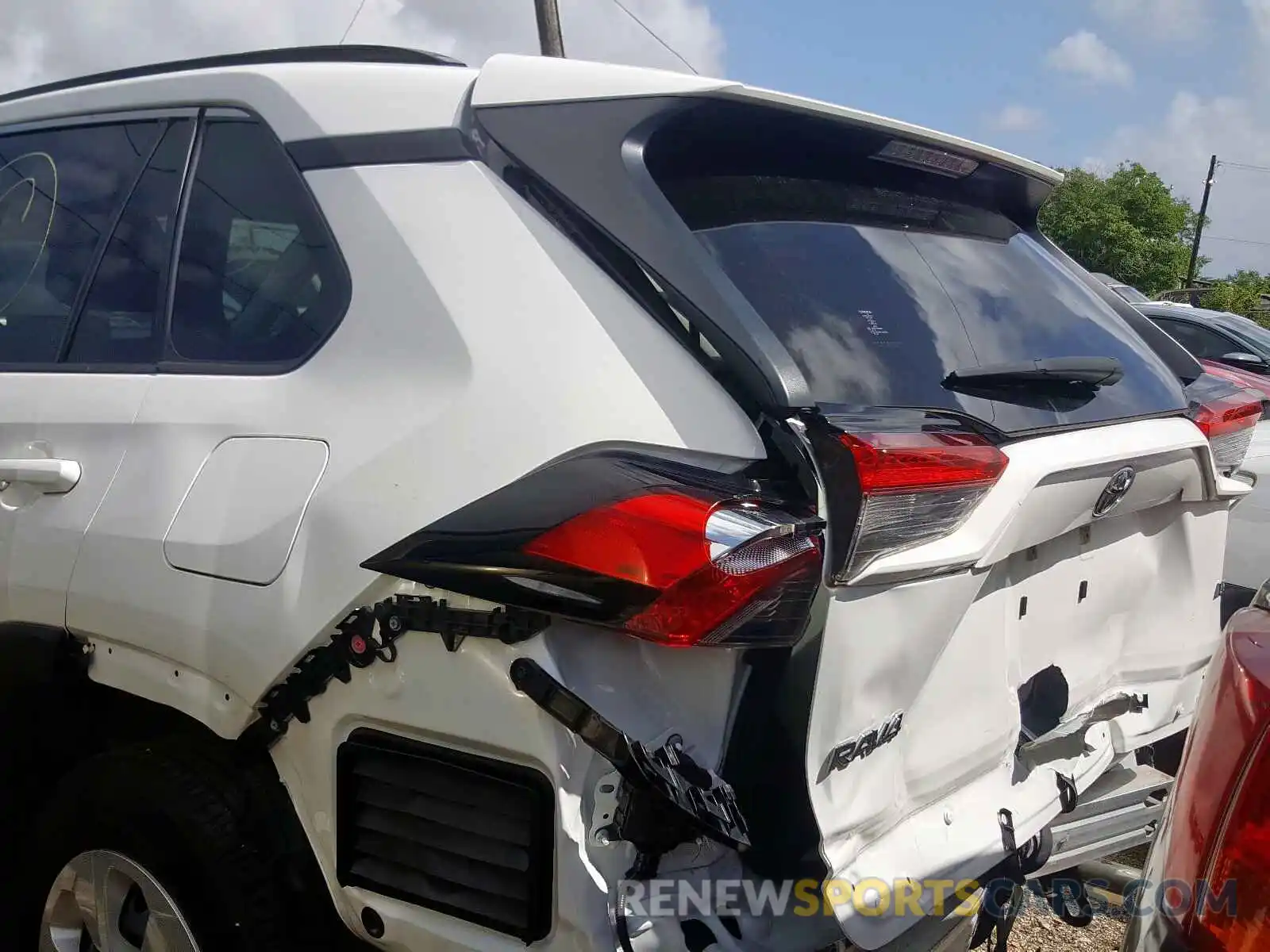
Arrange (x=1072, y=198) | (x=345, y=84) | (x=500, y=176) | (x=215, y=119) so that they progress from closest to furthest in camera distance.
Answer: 1. (x=500, y=176)
2. (x=345, y=84)
3. (x=215, y=119)
4. (x=1072, y=198)

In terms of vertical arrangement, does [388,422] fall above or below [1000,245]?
below

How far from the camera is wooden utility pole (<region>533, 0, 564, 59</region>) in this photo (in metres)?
11.3

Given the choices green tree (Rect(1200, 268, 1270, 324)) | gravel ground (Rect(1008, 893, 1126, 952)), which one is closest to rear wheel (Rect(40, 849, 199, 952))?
gravel ground (Rect(1008, 893, 1126, 952))

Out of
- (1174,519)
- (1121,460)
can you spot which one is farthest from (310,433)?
(1174,519)

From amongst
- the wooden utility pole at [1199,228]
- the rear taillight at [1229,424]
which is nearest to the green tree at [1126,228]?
the wooden utility pole at [1199,228]

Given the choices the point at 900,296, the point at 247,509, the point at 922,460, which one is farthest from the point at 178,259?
the point at 922,460

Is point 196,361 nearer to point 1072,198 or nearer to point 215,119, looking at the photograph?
point 215,119

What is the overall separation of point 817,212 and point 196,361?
1.23 m

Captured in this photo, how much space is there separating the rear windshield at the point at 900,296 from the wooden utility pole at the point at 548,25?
9.84 metres

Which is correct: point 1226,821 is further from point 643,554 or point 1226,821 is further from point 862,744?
point 643,554

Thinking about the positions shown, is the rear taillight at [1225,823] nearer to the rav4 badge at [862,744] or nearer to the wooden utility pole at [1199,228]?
the rav4 badge at [862,744]

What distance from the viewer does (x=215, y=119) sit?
7.32 ft

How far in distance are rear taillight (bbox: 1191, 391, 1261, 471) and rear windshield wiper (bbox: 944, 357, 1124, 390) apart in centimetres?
55

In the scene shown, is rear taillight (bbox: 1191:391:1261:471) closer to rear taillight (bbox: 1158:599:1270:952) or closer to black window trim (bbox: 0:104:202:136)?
rear taillight (bbox: 1158:599:1270:952)
